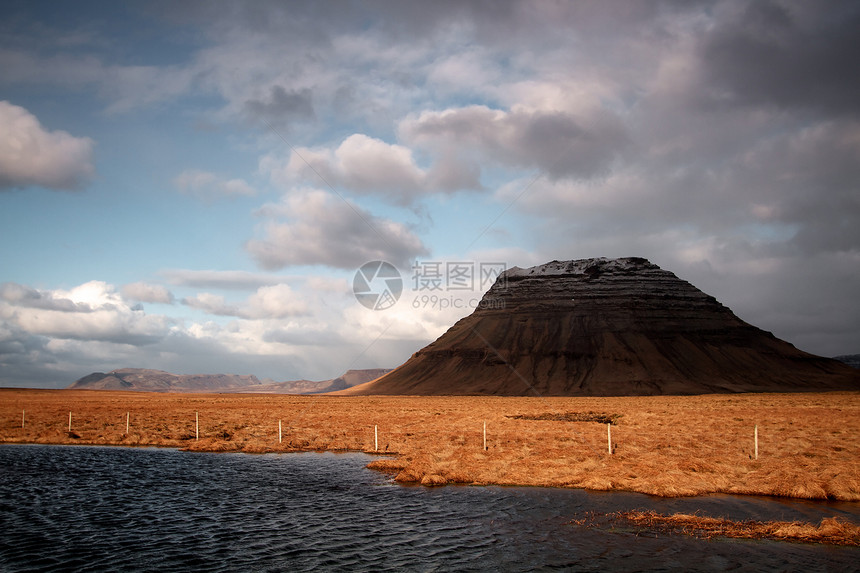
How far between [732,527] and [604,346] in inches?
5559

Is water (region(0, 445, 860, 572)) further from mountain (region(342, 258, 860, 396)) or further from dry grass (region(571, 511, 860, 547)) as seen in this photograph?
mountain (region(342, 258, 860, 396))

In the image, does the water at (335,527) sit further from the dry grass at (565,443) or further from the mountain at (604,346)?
the mountain at (604,346)

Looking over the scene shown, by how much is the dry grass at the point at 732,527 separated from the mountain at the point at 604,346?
116926 millimetres

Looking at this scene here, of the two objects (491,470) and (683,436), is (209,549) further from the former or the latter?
(683,436)

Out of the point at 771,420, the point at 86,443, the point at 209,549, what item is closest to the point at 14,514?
the point at 209,549

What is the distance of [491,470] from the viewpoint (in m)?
26.7

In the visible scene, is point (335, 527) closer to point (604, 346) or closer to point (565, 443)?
point (565, 443)

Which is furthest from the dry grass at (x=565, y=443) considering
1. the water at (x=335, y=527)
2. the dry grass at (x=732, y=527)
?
the dry grass at (x=732, y=527)

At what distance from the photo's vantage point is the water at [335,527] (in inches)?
571

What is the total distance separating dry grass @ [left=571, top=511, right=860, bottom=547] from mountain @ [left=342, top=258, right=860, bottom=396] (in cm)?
11693

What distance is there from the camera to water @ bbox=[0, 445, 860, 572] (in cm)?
1451

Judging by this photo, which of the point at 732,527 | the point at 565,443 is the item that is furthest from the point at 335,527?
the point at 565,443

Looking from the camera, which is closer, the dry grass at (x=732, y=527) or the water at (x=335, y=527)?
the water at (x=335, y=527)

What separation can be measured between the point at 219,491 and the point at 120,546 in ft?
25.1
